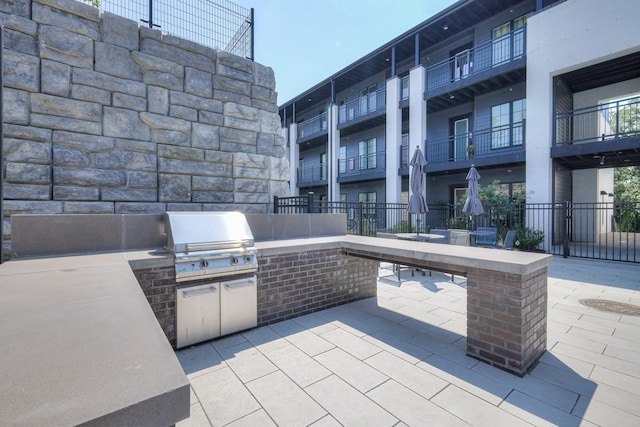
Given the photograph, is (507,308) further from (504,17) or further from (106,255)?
(504,17)

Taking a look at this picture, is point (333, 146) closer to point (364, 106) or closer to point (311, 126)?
point (364, 106)

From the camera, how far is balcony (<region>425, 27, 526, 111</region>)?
1047cm

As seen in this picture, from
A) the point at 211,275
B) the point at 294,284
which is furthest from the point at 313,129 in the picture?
the point at 211,275

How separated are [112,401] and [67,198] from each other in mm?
4424

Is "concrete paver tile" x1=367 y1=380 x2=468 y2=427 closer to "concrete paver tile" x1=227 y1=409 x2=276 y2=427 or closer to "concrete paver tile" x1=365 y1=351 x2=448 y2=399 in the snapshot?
"concrete paver tile" x1=365 y1=351 x2=448 y2=399

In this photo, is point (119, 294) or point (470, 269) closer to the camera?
point (119, 294)

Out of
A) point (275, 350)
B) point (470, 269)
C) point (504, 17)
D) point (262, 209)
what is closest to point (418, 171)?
Answer: point (262, 209)

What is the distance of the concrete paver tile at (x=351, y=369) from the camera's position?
8.45ft

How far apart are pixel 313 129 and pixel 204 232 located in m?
17.4

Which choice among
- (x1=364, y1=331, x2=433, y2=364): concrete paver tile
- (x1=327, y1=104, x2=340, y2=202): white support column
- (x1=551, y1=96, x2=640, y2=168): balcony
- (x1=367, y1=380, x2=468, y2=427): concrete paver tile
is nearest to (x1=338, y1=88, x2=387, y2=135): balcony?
(x1=327, y1=104, x2=340, y2=202): white support column

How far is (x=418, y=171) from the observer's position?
7.33 meters

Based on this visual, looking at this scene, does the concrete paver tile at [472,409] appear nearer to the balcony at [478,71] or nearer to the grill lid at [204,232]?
the grill lid at [204,232]

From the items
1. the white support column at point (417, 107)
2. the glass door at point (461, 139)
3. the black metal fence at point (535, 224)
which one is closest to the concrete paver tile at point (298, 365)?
the black metal fence at point (535, 224)

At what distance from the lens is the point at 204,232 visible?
3.39m
